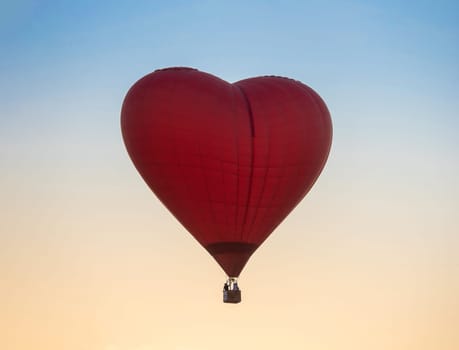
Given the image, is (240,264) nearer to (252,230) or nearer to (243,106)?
(252,230)
